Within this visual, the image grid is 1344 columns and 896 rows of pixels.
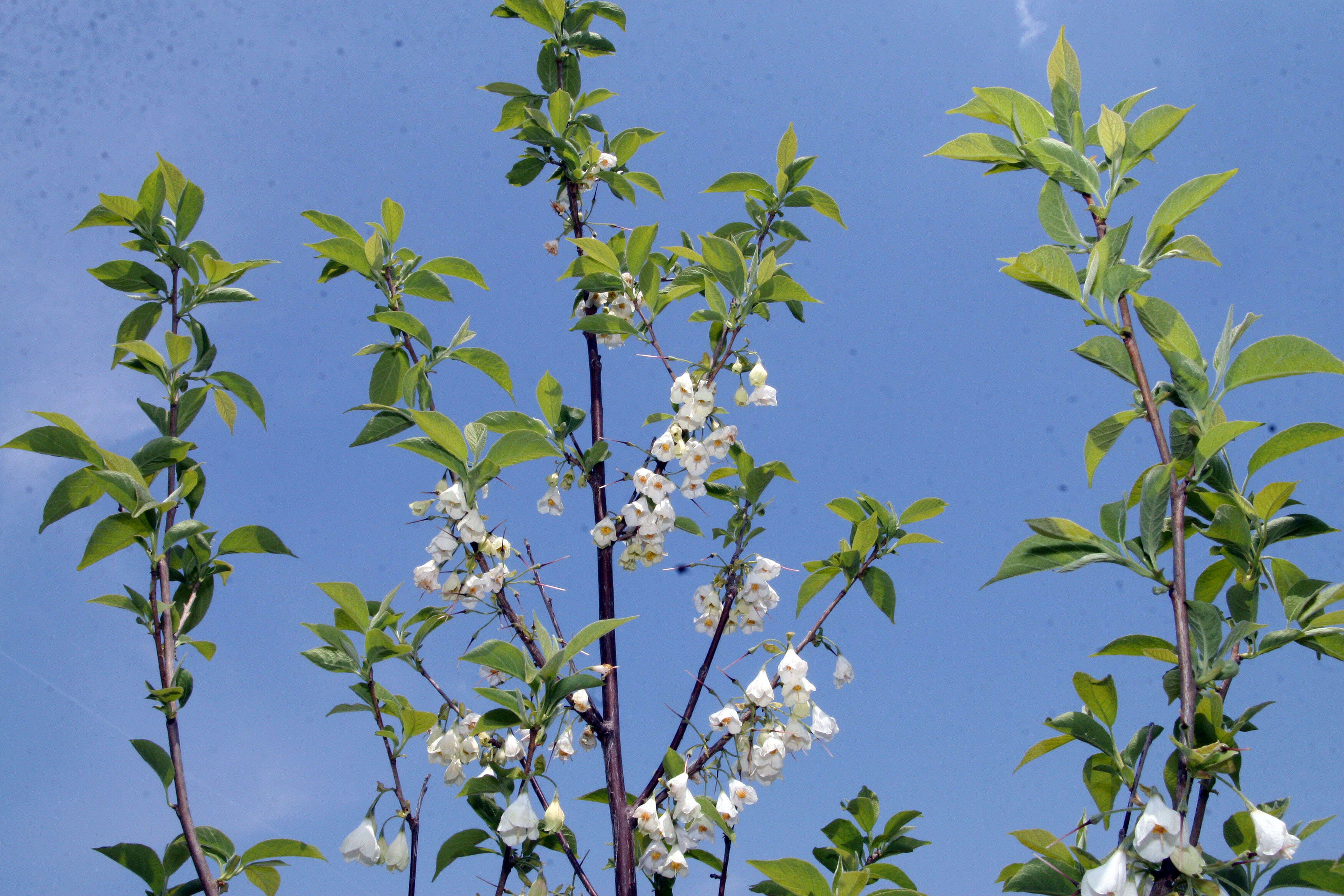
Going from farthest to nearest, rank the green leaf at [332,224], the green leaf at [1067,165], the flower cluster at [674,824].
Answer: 1. the green leaf at [332,224]
2. the flower cluster at [674,824]
3. the green leaf at [1067,165]

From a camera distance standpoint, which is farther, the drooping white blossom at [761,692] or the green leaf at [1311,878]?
the drooping white blossom at [761,692]

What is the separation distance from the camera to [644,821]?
7.95ft

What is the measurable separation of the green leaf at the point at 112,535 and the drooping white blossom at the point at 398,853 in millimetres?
1072

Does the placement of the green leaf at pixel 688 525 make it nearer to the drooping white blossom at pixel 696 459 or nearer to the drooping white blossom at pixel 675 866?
the drooping white blossom at pixel 696 459

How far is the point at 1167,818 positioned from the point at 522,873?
168cm

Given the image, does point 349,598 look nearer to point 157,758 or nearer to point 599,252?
point 157,758

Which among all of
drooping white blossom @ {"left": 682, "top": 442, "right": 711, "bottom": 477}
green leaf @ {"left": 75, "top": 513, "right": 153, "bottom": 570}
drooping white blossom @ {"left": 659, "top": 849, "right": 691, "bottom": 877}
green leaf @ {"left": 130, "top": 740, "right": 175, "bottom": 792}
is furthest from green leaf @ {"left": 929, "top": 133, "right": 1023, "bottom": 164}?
green leaf @ {"left": 130, "top": 740, "right": 175, "bottom": 792}

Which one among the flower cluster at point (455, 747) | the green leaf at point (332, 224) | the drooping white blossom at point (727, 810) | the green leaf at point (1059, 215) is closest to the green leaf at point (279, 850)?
the flower cluster at point (455, 747)

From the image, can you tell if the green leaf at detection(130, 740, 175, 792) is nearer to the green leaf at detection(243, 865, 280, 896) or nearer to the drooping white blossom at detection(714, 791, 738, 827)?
the green leaf at detection(243, 865, 280, 896)

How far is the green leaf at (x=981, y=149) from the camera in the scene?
7.41ft

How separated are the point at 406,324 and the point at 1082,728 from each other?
2.17 metres

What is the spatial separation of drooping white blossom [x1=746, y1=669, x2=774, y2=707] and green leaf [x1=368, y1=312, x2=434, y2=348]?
148 centimetres

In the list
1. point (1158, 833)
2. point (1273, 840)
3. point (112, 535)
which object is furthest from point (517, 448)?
point (1273, 840)

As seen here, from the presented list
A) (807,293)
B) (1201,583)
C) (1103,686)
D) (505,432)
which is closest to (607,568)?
(505,432)
